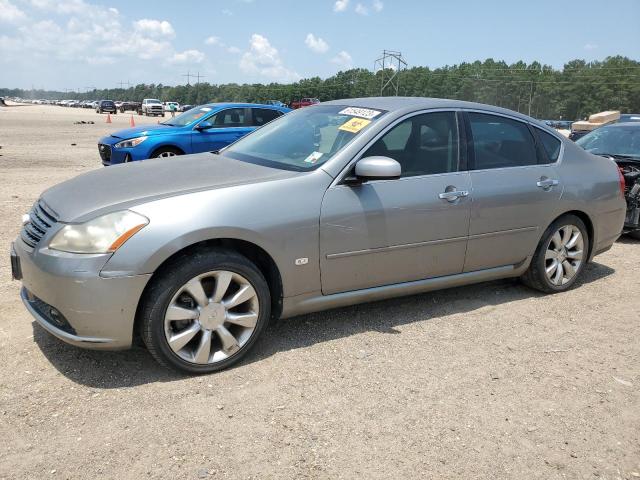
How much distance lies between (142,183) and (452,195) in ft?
7.22

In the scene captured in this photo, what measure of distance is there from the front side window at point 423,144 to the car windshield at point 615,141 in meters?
4.19

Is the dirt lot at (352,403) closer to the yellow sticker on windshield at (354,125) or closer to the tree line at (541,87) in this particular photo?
the yellow sticker on windshield at (354,125)

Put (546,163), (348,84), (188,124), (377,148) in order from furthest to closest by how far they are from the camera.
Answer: (348,84) < (188,124) < (546,163) < (377,148)

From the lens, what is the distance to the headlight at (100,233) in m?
2.97

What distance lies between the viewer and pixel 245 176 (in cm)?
360

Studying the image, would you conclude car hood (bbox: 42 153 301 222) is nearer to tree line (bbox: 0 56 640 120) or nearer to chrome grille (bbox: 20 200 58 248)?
chrome grille (bbox: 20 200 58 248)

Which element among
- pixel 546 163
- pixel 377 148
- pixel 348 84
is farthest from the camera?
pixel 348 84

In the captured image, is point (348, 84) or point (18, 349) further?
point (348, 84)

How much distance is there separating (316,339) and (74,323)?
5.28 ft

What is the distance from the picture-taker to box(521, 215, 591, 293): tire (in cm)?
479

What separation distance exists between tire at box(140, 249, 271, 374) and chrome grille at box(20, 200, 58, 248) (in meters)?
0.74

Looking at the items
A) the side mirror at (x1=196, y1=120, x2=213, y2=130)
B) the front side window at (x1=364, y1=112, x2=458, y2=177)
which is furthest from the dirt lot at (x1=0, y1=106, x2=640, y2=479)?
the side mirror at (x1=196, y1=120, x2=213, y2=130)

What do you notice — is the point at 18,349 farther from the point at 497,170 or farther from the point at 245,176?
the point at 497,170

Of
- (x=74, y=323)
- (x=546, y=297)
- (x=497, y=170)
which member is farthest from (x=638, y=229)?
(x=74, y=323)
